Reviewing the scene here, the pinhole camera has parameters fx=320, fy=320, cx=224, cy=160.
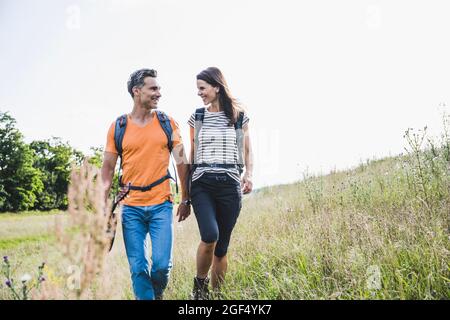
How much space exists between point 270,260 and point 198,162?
1.43 m

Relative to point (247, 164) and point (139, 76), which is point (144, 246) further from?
point (139, 76)

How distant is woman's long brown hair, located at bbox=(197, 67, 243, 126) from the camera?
326 centimetres

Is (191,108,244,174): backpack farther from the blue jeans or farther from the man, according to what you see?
the blue jeans

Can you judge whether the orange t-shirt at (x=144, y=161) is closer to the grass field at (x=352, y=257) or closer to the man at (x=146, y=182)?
the man at (x=146, y=182)

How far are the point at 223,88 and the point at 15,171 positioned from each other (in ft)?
143

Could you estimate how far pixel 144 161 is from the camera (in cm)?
296

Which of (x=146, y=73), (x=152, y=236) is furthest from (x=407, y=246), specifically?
(x=146, y=73)

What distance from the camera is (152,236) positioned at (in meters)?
2.89

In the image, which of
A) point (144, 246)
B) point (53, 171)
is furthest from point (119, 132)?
point (53, 171)

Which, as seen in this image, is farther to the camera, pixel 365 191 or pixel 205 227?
pixel 365 191
